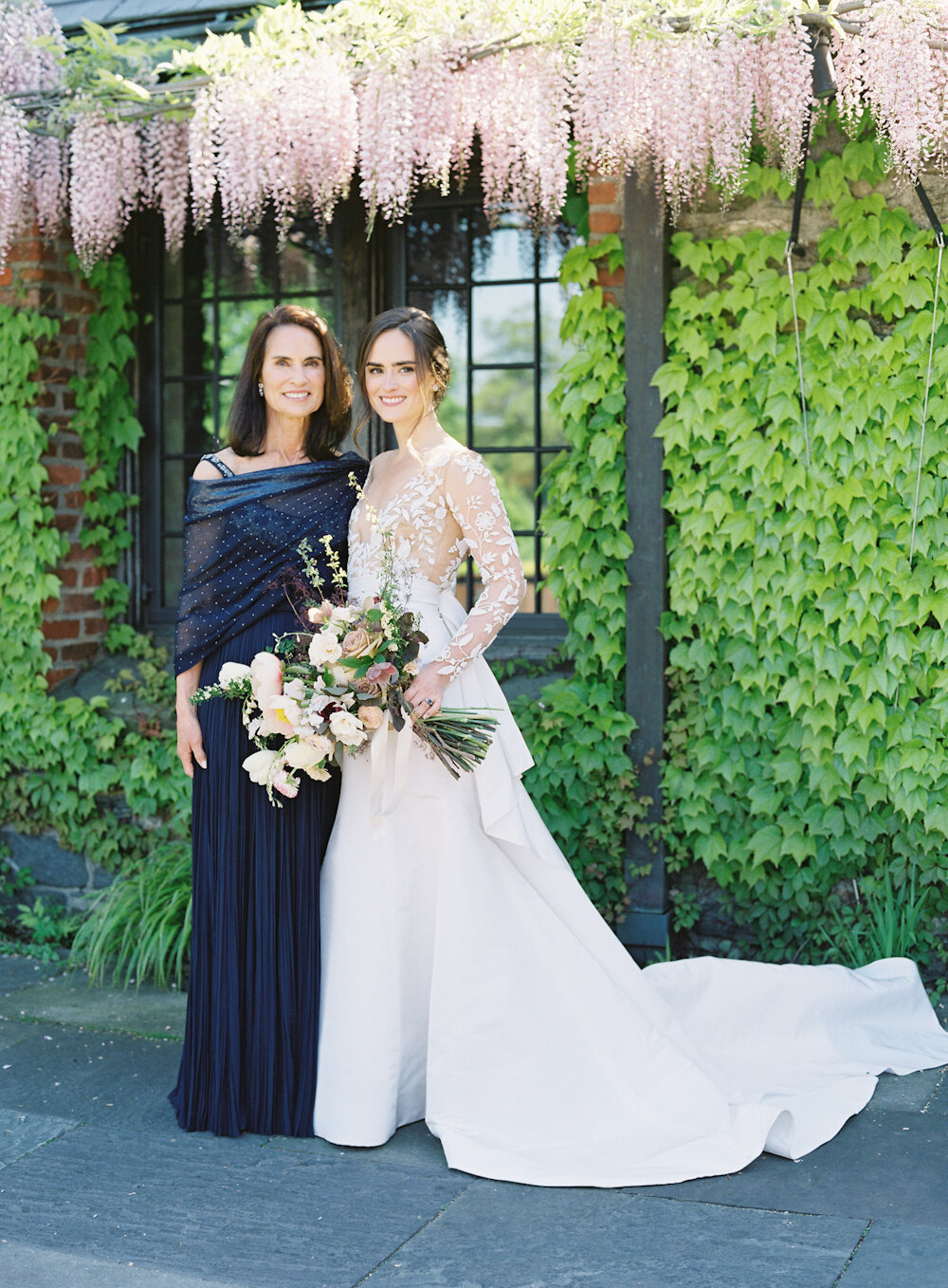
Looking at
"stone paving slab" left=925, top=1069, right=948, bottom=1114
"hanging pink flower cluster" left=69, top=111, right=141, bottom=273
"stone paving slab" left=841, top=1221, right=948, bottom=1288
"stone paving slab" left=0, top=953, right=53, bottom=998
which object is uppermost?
"hanging pink flower cluster" left=69, top=111, right=141, bottom=273

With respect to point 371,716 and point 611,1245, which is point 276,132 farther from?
point 611,1245

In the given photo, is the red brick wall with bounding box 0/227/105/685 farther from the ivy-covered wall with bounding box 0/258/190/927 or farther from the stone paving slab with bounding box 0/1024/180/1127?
the stone paving slab with bounding box 0/1024/180/1127

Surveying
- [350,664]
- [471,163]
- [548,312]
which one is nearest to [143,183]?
[471,163]

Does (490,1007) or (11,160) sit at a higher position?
(11,160)

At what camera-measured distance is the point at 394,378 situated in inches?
120

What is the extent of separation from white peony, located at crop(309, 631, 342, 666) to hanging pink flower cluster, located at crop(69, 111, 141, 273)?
87.9 inches

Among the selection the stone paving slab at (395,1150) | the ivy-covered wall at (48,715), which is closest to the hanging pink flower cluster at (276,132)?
the ivy-covered wall at (48,715)

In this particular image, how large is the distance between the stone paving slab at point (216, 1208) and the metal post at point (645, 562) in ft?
4.75

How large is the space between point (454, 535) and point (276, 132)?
1.58 meters

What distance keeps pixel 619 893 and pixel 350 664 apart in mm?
1695

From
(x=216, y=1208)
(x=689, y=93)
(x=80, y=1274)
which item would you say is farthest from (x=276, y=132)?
(x=80, y=1274)

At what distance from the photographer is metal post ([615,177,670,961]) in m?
3.96

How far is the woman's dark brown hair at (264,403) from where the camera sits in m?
3.21

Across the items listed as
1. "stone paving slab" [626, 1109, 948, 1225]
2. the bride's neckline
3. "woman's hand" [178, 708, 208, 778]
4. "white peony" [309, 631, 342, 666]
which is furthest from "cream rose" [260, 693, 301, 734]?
"stone paving slab" [626, 1109, 948, 1225]
